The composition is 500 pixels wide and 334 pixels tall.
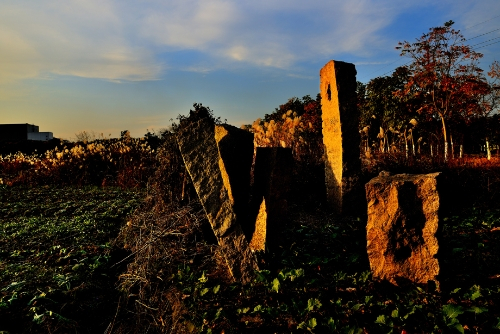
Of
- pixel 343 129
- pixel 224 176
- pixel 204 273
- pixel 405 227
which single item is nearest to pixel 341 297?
pixel 405 227

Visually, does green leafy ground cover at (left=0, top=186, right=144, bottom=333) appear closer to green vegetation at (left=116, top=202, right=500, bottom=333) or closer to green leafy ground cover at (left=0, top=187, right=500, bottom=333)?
green leafy ground cover at (left=0, top=187, right=500, bottom=333)

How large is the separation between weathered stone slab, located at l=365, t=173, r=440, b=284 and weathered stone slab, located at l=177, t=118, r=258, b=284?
4.32ft

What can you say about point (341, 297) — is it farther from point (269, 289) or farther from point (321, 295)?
point (269, 289)

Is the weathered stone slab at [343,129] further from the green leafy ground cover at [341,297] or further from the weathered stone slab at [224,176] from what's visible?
the weathered stone slab at [224,176]

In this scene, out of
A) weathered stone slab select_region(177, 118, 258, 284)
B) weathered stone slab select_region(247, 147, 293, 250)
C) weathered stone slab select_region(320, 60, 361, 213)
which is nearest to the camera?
weathered stone slab select_region(177, 118, 258, 284)

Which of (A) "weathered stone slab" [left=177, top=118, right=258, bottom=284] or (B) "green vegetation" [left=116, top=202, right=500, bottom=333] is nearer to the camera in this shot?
(B) "green vegetation" [left=116, top=202, right=500, bottom=333]

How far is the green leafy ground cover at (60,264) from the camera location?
386 cm

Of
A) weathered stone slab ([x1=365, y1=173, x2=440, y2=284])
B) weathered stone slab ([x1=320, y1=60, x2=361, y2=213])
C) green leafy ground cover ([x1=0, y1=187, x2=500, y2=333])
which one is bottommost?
green leafy ground cover ([x1=0, y1=187, x2=500, y2=333])

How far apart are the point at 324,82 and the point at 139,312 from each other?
5.68m

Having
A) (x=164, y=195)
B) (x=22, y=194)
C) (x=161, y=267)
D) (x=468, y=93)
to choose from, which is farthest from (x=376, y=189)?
(x=468, y=93)

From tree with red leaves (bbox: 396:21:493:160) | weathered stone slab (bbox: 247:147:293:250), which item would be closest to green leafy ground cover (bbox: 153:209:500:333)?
weathered stone slab (bbox: 247:147:293:250)

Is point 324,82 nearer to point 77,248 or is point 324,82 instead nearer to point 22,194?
point 77,248

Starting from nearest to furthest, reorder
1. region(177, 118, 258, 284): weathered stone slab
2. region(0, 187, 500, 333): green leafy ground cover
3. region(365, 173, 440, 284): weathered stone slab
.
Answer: region(0, 187, 500, 333): green leafy ground cover < region(365, 173, 440, 284): weathered stone slab < region(177, 118, 258, 284): weathered stone slab

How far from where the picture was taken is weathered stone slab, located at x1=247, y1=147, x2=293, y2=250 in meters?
4.49
